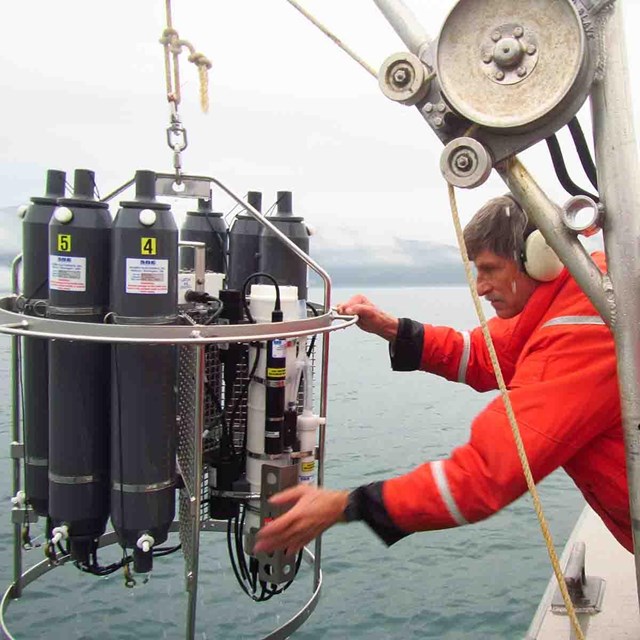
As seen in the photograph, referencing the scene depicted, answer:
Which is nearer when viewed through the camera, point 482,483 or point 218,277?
point 482,483

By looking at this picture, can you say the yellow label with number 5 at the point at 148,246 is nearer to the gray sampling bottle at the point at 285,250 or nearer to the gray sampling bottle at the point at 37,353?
the gray sampling bottle at the point at 37,353

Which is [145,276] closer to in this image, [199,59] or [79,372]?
[79,372]

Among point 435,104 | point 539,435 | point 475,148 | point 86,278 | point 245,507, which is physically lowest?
point 245,507

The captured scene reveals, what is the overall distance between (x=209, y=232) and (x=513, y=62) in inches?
85.3

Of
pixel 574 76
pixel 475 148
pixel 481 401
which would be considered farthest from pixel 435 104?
pixel 481 401

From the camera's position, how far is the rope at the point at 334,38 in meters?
2.12

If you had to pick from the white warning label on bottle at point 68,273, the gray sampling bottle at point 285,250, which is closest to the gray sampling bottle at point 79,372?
the white warning label on bottle at point 68,273

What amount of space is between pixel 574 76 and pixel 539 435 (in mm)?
949

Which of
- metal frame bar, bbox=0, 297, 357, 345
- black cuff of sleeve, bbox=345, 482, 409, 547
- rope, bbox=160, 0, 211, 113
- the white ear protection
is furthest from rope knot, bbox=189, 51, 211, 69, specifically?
black cuff of sleeve, bbox=345, 482, 409, 547

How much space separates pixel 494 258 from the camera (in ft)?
8.64

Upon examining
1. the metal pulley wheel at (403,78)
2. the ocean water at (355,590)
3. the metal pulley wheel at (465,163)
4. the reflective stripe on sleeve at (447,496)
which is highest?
the metal pulley wheel at (403,78)

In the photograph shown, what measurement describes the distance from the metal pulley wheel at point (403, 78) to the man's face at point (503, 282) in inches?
31.7

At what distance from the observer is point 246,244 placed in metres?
3.47

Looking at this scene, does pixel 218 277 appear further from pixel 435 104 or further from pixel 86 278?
pixel 435 104
